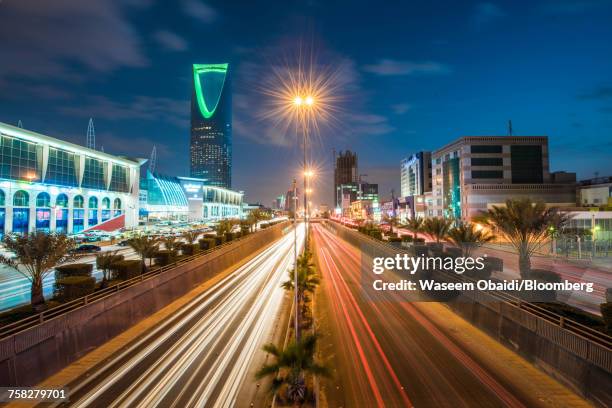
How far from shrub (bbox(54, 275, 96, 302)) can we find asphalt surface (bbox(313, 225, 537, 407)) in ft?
38.1

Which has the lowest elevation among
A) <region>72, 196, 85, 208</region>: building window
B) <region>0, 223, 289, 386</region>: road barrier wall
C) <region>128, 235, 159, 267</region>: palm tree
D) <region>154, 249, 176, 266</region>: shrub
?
<region>0, 223, 289, 386</region>: road barrier wall

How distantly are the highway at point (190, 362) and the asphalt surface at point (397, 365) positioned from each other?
318cm

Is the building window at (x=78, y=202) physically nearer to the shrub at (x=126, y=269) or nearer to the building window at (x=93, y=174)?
the building window at (x=93, y=174)

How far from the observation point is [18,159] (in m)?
51.3

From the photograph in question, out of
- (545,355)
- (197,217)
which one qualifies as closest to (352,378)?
(545,355)

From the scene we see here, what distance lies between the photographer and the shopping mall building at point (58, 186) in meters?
49.8

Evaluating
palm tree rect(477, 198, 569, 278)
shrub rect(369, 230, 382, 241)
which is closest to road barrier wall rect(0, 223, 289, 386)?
palm tree rect(477, 198, 569, 278)

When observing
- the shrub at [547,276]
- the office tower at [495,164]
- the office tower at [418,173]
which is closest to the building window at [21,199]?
the shrub at [547,276]

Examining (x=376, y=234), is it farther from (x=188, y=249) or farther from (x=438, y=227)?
(x=188, y=249)

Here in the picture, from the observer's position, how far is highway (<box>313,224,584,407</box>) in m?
10.2

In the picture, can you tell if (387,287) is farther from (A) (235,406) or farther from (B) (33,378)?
(B) (33,378)

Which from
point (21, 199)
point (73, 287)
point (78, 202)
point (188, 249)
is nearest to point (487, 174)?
point (188, 249)

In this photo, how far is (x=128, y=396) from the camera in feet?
33.9

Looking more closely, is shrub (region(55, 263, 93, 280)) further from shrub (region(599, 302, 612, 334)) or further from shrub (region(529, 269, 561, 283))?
shrub (region(529, 269, 561, 283))
